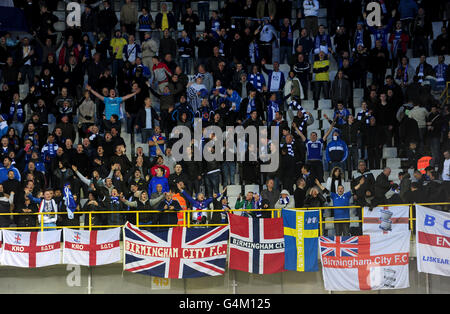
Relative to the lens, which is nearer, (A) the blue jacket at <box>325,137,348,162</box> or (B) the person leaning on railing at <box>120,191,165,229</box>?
(B) the person leaning on railing at <box>120,191,165,229</box>

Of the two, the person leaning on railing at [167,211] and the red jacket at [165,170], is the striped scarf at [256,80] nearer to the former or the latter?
the red jacket at [165,170]

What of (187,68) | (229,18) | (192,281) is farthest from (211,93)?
(192,281)

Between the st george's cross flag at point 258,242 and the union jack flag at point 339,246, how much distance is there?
1.00 metres

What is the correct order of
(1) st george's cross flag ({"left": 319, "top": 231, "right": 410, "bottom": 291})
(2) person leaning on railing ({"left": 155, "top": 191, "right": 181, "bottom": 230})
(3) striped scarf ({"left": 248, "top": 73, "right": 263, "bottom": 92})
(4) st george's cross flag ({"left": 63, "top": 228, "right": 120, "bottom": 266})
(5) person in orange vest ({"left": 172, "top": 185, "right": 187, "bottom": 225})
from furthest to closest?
1. (3) striped scarf ({"left": 248, "top": 73, "right": 263, "bottom": 92})
2. (5) person in orange vest ({"left": 172, "top": 185, "right": 187, "bottom": 225})
3. (2) person leaning on railing ({"left": 155, "top": 191, "right": 181, "bottom": 230})
4. (4) st george's cross flag ({"left": 63, "top": 228, "right": 120, "bottom": 266})
5. (1) st george's cross flag ({"left": 319, "top": 231, "right": 410, "bottom": 291})

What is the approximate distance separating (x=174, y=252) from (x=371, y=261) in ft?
15.0

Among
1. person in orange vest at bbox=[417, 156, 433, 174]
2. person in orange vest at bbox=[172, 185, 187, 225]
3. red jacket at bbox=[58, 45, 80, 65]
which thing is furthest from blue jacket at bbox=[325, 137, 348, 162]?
red jacket at bbox=[58, 45, 80, 65]

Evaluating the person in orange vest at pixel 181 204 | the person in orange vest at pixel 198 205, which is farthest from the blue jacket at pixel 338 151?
the person in orange vest at pixel 181 204

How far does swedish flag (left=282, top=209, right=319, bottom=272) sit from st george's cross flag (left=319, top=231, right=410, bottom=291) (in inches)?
17.6

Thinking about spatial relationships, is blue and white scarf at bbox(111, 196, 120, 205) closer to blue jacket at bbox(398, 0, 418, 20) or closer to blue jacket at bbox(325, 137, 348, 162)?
blue jacket at bbox(325, 137, 348, 162)

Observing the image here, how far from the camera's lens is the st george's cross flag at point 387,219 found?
72.9 feet

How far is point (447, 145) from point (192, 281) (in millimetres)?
8131

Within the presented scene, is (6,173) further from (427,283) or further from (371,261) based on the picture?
(427,283)

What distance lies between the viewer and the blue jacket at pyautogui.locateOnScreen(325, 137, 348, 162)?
2523 cm

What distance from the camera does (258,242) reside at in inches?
878
